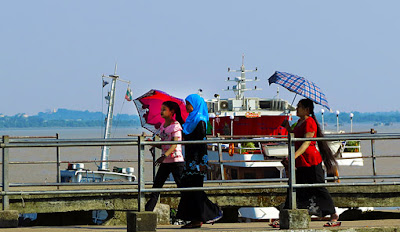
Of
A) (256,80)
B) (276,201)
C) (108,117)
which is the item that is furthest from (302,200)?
(108,117)

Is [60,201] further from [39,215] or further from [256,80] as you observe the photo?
[256,80]

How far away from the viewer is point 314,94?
457 inches

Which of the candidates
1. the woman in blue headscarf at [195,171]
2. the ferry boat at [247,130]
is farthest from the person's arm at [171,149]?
the ferry boat at [247,130]

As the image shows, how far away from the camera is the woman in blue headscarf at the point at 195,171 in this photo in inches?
411

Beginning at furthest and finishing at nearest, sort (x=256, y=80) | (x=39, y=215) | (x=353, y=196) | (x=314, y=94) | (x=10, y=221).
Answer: (x=256, y=80) < (x=39, y=215) < (x=353, y=196) < (x=314, y=94) < (x=10, y=221)

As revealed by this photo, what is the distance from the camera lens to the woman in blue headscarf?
10445 mm

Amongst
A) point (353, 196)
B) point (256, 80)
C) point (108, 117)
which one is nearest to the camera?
point (353, 196)

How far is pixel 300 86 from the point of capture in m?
11.6

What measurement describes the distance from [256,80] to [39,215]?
21830mm

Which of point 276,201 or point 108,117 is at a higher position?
point 108,117

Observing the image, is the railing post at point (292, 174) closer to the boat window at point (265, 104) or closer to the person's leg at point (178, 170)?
the person's leg at point (178, 170)

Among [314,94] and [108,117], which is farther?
[108,117]

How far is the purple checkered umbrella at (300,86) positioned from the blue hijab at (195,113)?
5.22ft

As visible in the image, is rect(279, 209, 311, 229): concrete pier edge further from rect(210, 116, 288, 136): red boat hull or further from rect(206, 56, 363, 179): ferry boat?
rect(210, 116, 288, 136): red boat hull
